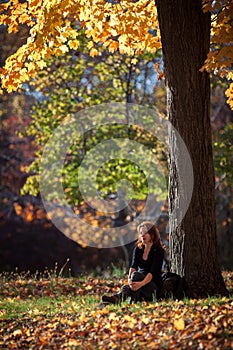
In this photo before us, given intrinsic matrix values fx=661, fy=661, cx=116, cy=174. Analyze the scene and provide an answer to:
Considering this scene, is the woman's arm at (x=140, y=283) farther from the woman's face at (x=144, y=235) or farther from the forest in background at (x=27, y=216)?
the forest in background at (x=27, y=216)

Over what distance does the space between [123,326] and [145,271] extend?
2.03 meters

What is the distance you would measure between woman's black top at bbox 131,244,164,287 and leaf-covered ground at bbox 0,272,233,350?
62cm

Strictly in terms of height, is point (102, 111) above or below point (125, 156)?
above

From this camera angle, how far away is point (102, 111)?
1600 centimetres

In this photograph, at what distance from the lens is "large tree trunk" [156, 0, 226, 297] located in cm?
860

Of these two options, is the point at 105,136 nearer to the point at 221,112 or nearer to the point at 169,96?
the point at 169,96

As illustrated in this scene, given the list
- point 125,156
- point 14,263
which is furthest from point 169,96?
point 14,263

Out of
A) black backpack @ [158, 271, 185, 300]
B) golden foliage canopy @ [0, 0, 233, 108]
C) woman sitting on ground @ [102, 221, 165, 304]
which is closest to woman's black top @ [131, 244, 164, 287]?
woman sitting on ground @ [102, 221, 165, 304]

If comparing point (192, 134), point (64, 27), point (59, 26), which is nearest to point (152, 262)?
point (192, 134)

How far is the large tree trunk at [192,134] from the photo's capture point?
8.60 metres

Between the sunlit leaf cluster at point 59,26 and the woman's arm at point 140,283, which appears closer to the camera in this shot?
the woman's arm at point 140,283

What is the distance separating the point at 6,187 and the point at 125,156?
37.0 ft

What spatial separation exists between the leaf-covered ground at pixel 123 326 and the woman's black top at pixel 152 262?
619 millimetres

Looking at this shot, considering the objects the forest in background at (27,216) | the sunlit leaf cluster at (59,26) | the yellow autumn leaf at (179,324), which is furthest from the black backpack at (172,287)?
the forest in background at (27,216)
